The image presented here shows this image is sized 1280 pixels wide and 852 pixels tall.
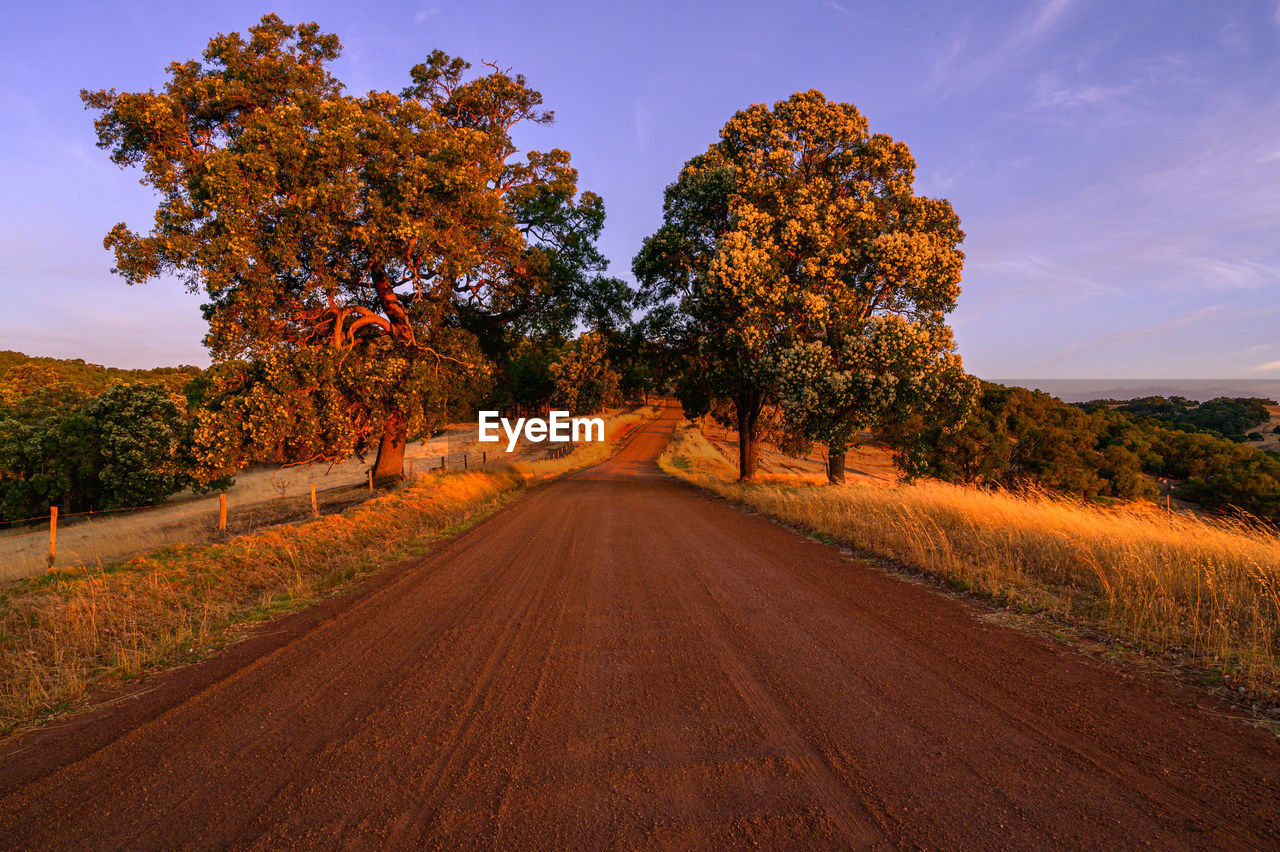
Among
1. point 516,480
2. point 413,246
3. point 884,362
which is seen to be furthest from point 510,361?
point 884,362

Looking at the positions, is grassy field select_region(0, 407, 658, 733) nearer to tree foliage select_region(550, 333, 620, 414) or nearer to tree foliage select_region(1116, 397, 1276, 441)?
tree foliage select_region(550, 333, 620, 414)

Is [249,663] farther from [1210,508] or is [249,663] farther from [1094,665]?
[1210,508]

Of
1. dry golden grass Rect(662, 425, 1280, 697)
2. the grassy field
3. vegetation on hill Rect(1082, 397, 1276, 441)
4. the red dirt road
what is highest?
vegetation on hill Rect(1082, 397, 1276, 441)

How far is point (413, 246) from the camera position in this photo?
15.5m

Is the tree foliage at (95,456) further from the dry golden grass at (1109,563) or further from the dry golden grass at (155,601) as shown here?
the dry golden grass at (1109,563)

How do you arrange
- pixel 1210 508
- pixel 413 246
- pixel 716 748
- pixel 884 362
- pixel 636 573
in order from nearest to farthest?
pixel 716 748 → pixel 636 573 → pixel 413 246 → pixel 884 362 → pixel 1210 508

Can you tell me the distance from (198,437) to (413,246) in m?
7.06

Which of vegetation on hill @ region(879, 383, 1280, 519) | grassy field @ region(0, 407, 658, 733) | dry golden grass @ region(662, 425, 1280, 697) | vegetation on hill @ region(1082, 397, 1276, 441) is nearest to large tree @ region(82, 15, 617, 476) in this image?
grassy field @ region(0, 407, 658, 733)

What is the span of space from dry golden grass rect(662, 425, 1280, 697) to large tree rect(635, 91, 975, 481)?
574cm

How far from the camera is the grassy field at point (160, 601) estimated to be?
4922 millimetres

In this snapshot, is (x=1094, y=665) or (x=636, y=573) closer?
(x=1094, y=665)

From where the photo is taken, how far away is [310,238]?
1489cm

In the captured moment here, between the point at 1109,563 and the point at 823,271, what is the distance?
486 inches

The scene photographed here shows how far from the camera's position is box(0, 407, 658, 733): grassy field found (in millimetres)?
4922
